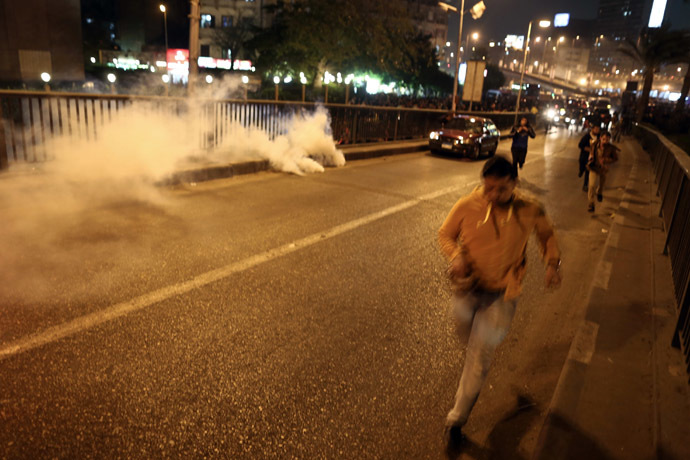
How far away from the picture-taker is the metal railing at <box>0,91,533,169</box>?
919 centimetres

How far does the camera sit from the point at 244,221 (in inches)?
298

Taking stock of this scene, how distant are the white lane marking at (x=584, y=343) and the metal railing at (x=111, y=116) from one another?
9.45 metres

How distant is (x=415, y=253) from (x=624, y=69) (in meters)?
223

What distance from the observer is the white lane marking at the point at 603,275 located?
561 centimetres

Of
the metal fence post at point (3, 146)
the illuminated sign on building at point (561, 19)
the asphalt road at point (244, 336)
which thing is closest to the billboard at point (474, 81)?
the asphalt road at point (244, 336)

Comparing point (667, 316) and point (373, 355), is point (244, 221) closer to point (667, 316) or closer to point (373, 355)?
point (373, 355)

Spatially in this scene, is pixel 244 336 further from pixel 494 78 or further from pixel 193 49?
pixel 494 78

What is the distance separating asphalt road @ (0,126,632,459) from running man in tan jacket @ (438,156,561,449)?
43 cm

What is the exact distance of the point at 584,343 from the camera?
13.7 feet

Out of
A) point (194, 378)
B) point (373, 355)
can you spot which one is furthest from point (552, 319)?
point (194, 378)

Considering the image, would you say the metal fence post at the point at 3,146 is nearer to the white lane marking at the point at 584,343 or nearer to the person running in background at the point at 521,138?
the white lane marking at the point at 584,343

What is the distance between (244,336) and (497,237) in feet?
7.36

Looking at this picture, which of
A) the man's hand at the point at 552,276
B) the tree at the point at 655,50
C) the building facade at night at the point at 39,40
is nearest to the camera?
the man's hand at the point at 552,276

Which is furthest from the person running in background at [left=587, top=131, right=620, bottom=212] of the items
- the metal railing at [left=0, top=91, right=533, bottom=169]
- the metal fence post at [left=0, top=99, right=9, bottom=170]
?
the metal fence post at [left=0, top=99, right=9, bottom=170]
